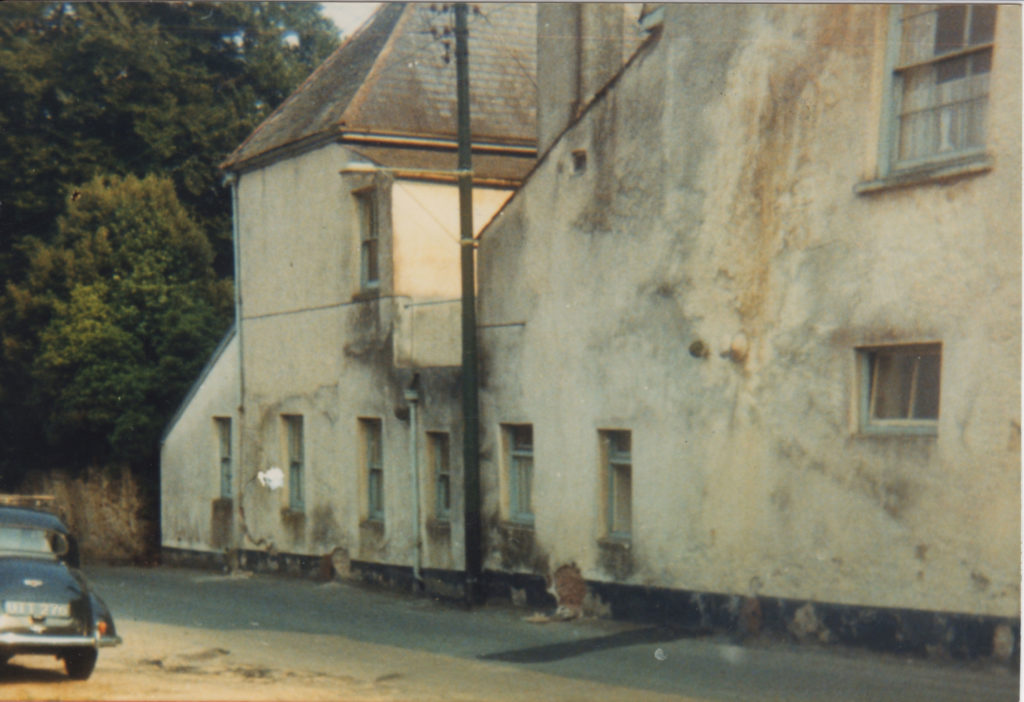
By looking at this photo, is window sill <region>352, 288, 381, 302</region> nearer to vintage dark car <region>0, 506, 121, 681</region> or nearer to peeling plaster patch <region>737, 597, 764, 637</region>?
peeling plaster patch <region>737, 597, 764, 637</region>

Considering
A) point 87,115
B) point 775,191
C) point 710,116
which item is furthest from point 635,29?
point 87,115

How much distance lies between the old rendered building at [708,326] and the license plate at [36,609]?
6845mm

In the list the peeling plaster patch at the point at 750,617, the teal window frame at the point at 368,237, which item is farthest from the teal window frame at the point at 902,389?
the teal window frame at the point at 368,237

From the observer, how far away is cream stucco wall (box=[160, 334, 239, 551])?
2730cm

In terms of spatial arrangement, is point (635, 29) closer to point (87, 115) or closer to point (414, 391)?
point (414, 391)

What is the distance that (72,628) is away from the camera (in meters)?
12.0

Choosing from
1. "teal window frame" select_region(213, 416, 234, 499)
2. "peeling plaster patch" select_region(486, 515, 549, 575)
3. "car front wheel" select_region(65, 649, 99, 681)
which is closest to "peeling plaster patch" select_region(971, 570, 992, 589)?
"peeling plaster patch" select_region(486, 515, 549, 575)

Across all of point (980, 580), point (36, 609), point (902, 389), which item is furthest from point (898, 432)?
point (36, 609)

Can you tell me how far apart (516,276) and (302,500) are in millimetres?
8143

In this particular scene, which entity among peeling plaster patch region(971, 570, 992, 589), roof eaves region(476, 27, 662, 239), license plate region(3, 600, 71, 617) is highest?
roof eaves region(476, 27, 662, 239)

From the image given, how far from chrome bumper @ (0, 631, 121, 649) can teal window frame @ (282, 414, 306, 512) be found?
12.6 metres

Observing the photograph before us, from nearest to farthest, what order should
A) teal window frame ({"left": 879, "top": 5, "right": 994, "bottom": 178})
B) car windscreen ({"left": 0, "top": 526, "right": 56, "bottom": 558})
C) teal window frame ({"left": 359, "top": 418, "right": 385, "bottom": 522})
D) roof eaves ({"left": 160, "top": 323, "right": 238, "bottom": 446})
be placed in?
teal window frame ({"left": 879, "top": 5, "right": 994, "bottom": 178}), car windscreen ({"left": 0, "top": 526, "right": 56, "bottom": 558}), teal window frame ({"left": 359, "top": 418, "right": 385, "bottom": 522}), roof eaves ({"left": 160, "top": 323, "right": 238, "bottom": 446})

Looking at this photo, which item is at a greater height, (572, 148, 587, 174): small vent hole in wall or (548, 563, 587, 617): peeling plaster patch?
(572, 148, 587, 174): small vent hole in wall

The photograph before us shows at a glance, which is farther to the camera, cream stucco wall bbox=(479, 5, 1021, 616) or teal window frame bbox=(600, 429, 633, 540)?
teal window frame bbox=(600, 429, 633, 540)
